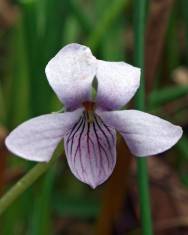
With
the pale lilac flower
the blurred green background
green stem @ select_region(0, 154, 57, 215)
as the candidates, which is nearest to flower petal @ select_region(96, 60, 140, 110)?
the pale lilac flower

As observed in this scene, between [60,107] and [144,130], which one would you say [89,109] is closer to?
[144,130]

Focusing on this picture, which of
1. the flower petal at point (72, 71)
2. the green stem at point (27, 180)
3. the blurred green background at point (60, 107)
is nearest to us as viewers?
the flower petal at point (72, 71)

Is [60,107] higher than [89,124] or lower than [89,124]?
lower

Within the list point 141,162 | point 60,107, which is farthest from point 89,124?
point 60,107

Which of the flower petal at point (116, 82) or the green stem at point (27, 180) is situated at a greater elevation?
the flower petal at point (116, 82)

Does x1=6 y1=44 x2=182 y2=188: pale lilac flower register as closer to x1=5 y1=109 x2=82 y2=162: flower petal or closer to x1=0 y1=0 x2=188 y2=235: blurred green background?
x1=5 y1=109 x2=82 y2=162: flower petal

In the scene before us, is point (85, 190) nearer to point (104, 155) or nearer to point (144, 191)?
point (144, 191)

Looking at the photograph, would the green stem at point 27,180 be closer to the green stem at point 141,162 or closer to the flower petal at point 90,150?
the flower petal at point 90,150

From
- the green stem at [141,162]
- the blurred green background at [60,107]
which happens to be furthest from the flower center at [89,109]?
the blurred green background at [60,107]

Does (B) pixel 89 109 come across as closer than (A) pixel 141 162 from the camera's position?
Yes
